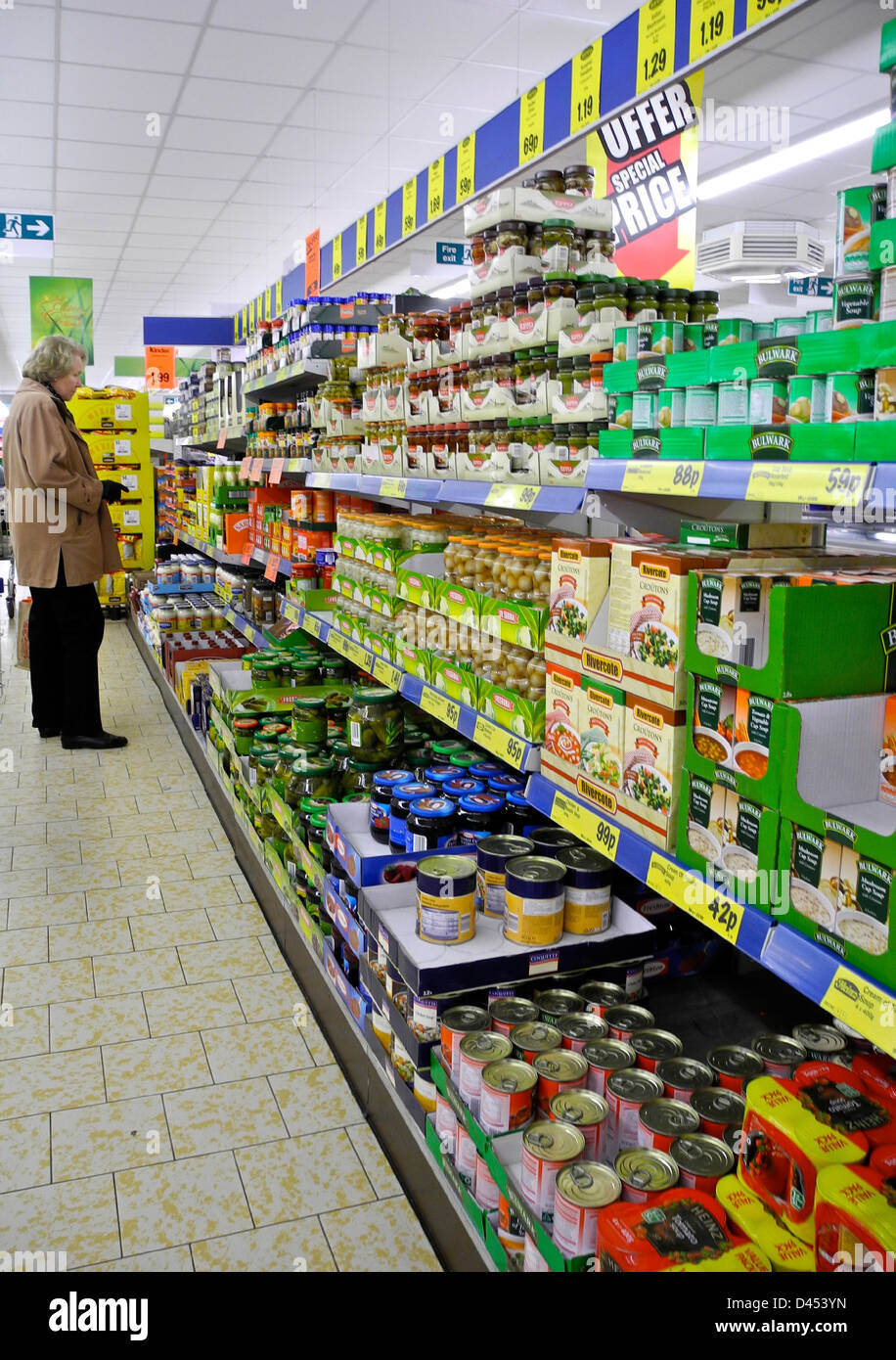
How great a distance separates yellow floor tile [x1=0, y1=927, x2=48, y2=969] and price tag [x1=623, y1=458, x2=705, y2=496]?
2.48 m

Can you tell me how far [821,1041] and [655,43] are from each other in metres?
2.99

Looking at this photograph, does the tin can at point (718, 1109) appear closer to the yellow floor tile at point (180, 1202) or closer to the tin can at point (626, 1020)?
the tin can at point (626, 1020)

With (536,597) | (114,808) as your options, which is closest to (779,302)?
(114,808)

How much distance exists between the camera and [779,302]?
12023 millimetres

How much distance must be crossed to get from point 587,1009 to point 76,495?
158 inches

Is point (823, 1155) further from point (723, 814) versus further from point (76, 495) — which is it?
point (76, 495)

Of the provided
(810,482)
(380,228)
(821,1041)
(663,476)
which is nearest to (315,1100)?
(821,1041)

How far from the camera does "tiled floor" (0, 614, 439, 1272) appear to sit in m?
1.96

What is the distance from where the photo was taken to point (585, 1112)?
1.56 m

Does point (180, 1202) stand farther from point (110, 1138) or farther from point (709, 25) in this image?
point (709, 25)

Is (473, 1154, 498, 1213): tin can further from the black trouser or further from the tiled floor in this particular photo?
the black trouser

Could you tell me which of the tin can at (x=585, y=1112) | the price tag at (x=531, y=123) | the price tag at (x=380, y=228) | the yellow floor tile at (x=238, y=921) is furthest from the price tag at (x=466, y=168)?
the tin can at (x=585, y=1112)

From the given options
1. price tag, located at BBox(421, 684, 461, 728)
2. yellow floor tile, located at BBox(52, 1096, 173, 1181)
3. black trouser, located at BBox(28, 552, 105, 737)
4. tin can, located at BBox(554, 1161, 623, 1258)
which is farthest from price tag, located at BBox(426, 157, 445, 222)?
tin can, located at BBox(554, 1161, 623, 1258)

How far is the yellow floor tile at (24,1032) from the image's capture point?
262 centimetres
